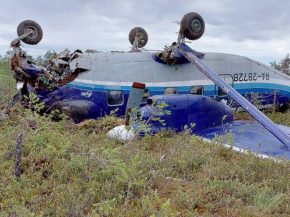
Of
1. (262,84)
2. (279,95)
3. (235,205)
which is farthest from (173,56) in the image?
(235,205)

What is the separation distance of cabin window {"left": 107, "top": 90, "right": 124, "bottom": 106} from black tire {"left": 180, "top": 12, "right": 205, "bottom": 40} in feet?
7.36

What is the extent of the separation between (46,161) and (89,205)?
1695mm

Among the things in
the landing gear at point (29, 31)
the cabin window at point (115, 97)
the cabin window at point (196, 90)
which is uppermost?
the landing gear at point (29, 31)

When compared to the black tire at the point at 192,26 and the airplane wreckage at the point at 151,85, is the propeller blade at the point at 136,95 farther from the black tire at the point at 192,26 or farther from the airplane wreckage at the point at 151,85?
the black tire at the point at 192,26

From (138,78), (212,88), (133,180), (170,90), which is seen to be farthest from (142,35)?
(133,180)

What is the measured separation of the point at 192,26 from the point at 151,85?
5.95ft

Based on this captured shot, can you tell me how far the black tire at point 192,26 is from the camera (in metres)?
10.4

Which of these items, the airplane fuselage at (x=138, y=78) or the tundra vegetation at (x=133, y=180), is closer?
the tundra vegetation at (x=133, y=180)

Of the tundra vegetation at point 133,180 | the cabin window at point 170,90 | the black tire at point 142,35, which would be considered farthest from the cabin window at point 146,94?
the black tire at point 142,35

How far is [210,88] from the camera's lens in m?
A: 11.8

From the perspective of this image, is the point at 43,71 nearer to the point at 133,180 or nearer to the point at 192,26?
the point at 192,26

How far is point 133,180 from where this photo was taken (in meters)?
5.60

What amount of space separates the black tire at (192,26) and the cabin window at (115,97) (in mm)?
2244

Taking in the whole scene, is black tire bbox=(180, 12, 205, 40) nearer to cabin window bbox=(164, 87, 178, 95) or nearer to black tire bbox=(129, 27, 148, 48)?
cabin window bbox=(164, 87, 178, 95)
